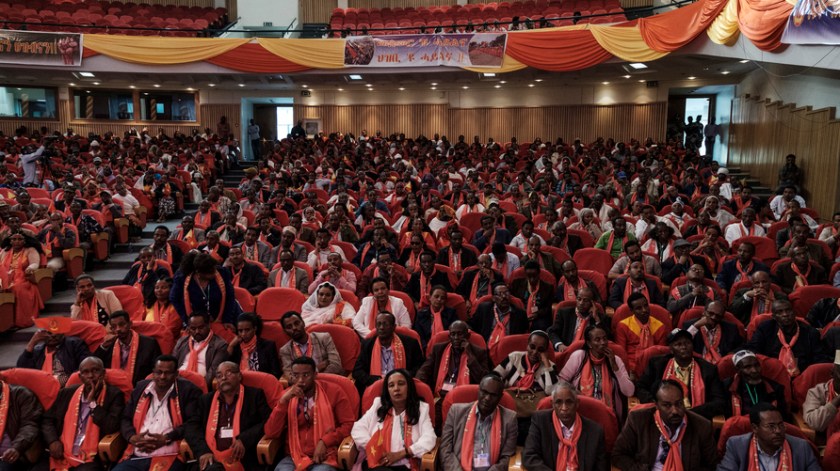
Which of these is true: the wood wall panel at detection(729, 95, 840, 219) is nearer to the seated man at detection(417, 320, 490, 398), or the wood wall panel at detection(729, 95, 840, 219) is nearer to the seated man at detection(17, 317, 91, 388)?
the seated man at detection(417, 320, 490, 398)

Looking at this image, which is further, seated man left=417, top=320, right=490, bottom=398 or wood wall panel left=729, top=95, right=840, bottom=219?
wood wall panel left=729, top=95, right=840, bottom=219

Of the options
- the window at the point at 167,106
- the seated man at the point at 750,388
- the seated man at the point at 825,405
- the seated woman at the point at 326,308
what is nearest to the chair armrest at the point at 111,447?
the seated woman at the point at 326,308

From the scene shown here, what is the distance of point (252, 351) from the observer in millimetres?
4664

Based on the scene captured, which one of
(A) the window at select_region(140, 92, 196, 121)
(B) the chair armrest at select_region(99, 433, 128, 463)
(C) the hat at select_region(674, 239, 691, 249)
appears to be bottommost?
(B) the chair armrest at select_region(99, 433, 128, 463)

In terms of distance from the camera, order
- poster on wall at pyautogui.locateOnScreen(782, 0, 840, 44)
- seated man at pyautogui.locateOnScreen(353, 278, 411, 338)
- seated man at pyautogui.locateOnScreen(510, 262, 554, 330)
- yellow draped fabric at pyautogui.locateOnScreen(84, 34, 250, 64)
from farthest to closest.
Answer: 1. yellow draped fabric at pyautogui.locateOnScreen(84, 34, 250, 64)
2. poster on wall at pyautogui.locateOnScreen(782, 0, 840, 44)
3. seated man at pyautogui.locateOnScreen(510, 262, 554, 330)
4. seated man at pyautogui.locateOnScreen(353, 278, 411, 338)

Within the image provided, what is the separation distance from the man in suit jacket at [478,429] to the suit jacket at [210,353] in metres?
1.77

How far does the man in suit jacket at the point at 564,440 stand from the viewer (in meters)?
3.55

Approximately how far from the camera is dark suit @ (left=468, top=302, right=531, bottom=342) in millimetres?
→ 5160

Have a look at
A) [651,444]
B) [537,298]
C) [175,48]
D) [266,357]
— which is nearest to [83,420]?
[266,357]

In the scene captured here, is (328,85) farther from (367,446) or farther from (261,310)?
(367,446)

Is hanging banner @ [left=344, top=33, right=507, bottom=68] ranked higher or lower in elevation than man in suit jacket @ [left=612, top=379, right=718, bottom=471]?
higher

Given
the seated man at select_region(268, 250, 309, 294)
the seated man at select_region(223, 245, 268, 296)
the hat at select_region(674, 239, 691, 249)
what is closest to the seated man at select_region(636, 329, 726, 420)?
the hat at select_region(674, 239, 691, 249)

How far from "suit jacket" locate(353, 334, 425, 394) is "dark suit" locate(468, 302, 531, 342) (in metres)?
0.65

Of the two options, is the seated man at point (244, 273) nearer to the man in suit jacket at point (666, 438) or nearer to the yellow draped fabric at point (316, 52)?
the man in suit jacket at point (666, 438)
